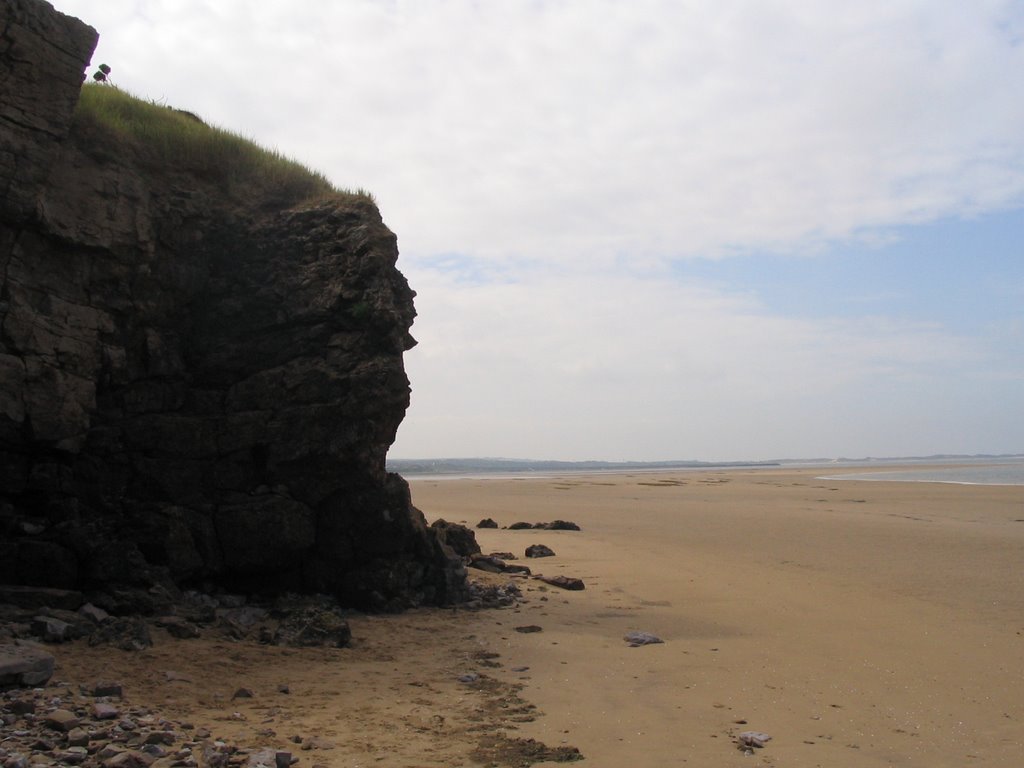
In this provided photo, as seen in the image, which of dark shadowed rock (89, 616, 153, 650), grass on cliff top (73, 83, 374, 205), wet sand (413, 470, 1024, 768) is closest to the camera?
wet sand (413, 470, 1024, 768)

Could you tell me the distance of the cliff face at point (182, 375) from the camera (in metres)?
9.06

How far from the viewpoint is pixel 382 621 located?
1027 cm

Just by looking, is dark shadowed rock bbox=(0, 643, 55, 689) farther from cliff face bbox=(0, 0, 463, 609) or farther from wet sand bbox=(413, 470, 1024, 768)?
wet sand bbox=(413, 470, 1024, 768)

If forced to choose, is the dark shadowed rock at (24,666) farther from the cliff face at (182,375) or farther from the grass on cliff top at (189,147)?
the grass on cliff top at (189,147)

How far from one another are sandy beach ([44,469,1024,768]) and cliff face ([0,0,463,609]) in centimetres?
157

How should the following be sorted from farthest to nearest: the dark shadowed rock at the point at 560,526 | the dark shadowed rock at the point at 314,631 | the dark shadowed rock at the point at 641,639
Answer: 1. the dark shadowed rock at the point at 560,526
2. the dark shadowed rock at the point at 641,639
3. the dark shadowed rock at the point at 314,631

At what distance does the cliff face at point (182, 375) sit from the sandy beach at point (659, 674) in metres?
1.57

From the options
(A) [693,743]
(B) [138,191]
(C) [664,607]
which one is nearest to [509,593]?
(C) [664,607]

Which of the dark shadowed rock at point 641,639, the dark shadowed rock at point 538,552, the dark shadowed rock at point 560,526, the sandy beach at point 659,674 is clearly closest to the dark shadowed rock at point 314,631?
the sandy beach at point 659,674

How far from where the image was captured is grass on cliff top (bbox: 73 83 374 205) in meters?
10.6

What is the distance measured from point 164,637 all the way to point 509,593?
5557mm

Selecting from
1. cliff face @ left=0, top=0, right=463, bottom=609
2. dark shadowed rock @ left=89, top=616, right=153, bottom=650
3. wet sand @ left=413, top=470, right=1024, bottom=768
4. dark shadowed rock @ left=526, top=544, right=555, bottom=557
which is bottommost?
wet sand @ left=413, top=470, right=1024, bottom=768

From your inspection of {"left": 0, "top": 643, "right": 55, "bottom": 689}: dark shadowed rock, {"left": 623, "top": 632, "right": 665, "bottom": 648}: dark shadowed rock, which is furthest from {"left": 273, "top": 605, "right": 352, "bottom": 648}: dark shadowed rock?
{"left": 623, "top": 632, "right": 665, "bottom": 648}: dark shadowed rock

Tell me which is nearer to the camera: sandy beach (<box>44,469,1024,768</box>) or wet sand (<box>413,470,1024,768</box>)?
sandy beach (<box>44,469,1024,768</box>)
